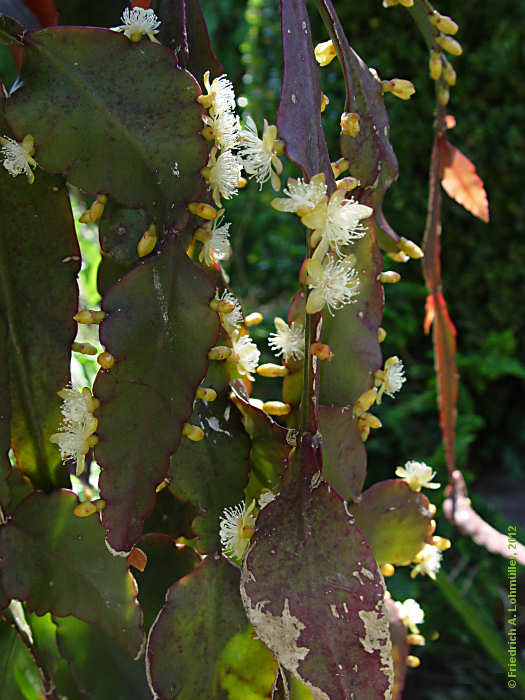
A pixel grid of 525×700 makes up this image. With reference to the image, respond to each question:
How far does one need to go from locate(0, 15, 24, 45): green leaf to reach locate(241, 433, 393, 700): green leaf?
267 millimetres

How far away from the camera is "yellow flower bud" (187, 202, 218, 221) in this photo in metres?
0.38

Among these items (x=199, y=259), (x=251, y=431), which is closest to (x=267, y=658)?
(x=251, y=431)

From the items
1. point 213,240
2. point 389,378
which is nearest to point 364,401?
point 389,378

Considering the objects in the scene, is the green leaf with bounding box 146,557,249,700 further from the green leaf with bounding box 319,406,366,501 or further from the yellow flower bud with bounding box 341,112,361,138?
the yellow flower bud with bounding box 341,112,361,138

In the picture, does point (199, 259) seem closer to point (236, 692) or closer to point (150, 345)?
point (150, 345)

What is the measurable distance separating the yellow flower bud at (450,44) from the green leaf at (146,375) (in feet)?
0.92

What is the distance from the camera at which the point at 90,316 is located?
0.37 meters

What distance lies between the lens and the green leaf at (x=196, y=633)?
378 mm

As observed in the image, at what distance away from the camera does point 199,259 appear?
42cm

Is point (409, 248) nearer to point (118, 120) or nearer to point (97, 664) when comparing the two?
point (118, 120)

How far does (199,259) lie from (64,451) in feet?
0.44

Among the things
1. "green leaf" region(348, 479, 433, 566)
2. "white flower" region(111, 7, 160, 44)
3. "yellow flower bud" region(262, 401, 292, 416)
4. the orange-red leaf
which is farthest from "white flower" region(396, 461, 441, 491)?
"white flower" region(111, 7, 160, 44)

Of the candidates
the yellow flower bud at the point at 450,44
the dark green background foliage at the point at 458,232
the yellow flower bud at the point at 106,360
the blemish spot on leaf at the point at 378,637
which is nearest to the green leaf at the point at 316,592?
the blemish spot on leaf at the point at 378,637

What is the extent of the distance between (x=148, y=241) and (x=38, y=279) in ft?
0.29
